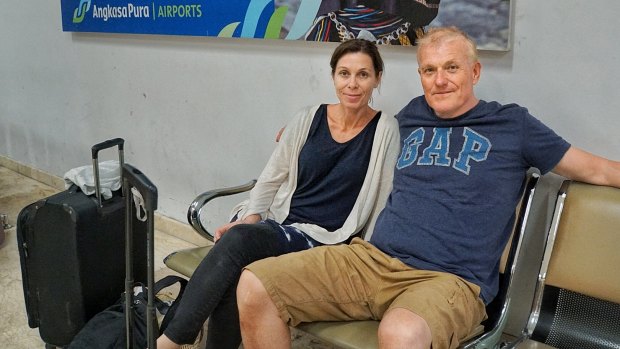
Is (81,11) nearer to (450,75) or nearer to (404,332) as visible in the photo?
(450,75)

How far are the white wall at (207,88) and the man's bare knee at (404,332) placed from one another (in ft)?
2.64

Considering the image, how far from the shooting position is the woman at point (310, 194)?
6.40ft

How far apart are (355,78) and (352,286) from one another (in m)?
0.67

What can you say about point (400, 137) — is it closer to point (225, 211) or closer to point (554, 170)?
point (554, 170)

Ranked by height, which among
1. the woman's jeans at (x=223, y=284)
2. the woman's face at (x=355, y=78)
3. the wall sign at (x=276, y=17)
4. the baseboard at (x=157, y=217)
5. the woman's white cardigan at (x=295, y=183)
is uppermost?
the wall sign at (x=276, y=17)

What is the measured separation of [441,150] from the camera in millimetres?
1915

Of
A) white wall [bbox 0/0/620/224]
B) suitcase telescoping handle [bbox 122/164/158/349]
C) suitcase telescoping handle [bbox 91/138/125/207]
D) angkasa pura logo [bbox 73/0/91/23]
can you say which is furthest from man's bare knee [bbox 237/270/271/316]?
angkasa pura logo [bbox 73/0/91/23]

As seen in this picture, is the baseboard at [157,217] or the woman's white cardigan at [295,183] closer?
the woman's white cardigan at [295,183]

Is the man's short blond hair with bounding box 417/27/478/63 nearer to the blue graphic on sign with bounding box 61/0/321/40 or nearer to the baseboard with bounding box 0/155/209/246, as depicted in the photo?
the blue graphic on sign with bounding box 61/0/321/40

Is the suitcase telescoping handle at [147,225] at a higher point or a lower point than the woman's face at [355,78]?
lower

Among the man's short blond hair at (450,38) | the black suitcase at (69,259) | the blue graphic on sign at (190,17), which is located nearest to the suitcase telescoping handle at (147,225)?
the black suitcase at (69,259)

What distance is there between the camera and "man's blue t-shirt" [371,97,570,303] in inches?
71.1

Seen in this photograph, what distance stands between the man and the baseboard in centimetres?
157

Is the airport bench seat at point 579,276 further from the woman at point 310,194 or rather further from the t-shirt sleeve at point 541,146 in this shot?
the woman at point 310,194
